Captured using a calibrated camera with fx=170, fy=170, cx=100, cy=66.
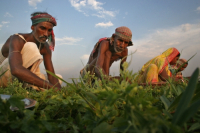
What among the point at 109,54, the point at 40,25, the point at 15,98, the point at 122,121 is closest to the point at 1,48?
the point at 40,25

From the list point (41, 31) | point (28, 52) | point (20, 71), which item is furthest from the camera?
point (41, 31)

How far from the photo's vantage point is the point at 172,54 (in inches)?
230

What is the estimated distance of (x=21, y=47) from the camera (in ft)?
12.4

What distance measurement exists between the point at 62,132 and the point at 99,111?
0.18 metres

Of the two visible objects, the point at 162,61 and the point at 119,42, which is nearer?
the point at 162,61

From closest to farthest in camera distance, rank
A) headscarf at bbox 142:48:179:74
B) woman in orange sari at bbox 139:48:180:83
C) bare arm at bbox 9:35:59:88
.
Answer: bare arm at bbox 9:35:59:88, woman in orange sari at bbox 139:48:180:83, headscarf at bbox 142:48:179:74

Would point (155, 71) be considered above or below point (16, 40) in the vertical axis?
below

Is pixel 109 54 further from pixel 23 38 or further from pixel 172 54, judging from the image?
pixel 23 38

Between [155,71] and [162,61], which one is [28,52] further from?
[162,61]

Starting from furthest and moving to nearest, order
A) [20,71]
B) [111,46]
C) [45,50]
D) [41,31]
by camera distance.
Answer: [111,46], [45,50], [41,31], [20,71]

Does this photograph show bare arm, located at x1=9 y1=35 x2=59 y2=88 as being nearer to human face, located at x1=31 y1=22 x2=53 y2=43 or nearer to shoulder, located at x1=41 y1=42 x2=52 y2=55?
human face, located at x1=31 y1=22 x2=53 y2=43

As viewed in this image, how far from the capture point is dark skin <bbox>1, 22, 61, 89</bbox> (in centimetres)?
309

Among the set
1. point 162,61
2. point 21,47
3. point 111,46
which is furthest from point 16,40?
point 162,61

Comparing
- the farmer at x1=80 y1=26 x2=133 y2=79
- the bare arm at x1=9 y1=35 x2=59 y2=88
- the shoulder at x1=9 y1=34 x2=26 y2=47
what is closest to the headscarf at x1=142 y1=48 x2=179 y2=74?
the farmer at x1=80 y1=26 x2=133 y2=79
